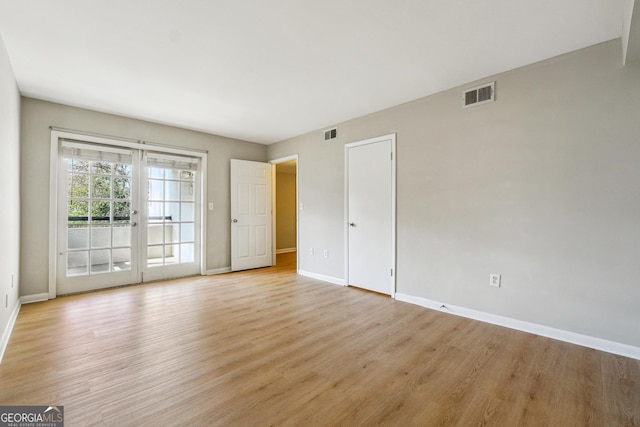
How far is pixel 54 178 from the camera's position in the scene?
358 centimetres

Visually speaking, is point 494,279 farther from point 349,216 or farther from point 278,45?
point 278,45

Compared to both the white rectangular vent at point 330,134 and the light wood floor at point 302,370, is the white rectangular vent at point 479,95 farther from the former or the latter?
the light wood floor at point 302,370

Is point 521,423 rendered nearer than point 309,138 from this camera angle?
Yes

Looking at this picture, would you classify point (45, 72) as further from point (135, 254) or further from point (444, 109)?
point (444, 109)

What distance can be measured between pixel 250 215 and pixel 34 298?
10.2 feet

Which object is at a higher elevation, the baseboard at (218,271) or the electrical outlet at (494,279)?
the electrical outlet at (494,279)

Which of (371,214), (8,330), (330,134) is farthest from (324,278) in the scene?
(8,330)

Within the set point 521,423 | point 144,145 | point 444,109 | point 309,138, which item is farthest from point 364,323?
point 144,145

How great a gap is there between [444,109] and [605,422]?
2862mm

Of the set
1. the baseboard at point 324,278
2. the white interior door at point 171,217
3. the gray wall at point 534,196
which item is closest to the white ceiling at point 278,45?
the gray wall at point 534,196

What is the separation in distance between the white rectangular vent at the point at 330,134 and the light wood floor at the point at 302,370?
8.65ft

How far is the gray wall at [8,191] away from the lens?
231 centimetres

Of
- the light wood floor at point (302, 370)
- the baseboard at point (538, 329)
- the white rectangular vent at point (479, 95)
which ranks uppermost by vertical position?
the white rectangular vent at point (479, 95)

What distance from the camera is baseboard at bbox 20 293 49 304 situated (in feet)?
11.1
